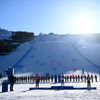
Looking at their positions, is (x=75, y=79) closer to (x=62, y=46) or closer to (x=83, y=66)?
(x=83, y=66)

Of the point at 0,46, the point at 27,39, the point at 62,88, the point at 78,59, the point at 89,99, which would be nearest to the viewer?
the point at 89,99

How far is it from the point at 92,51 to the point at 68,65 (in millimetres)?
15358

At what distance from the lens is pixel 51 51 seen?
220 ft

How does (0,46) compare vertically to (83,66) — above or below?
above

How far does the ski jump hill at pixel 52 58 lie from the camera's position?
50644 mm

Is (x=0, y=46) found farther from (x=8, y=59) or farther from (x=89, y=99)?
(x=89, y=99)

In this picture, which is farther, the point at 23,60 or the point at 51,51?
the point at 51,51

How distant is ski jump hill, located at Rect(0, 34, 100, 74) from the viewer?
50.6 meters

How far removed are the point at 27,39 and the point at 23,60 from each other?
30.4 metres

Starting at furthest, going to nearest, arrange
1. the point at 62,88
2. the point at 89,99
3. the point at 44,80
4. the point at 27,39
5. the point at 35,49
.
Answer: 1. the point at 27,39
2. the point at 35,49
3. the point at 44,80
4. the point at 62,88
5. the point at 89,99

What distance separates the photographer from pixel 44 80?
3631cm

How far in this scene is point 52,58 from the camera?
59.7m

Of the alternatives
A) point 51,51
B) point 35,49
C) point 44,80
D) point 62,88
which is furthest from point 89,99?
point 35,49

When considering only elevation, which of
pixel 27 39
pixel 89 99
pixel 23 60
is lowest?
pixel 89 99
